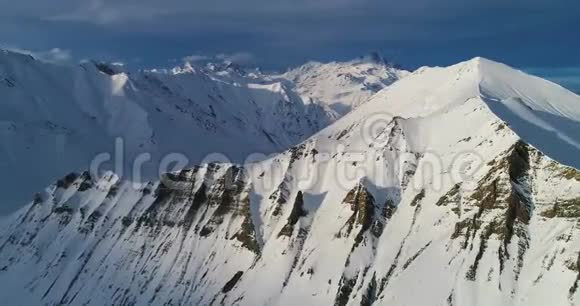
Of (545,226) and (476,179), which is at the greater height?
(476,179)

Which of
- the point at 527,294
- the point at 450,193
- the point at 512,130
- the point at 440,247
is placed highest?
the point at 512,130

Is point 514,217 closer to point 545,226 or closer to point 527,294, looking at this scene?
point 545,226

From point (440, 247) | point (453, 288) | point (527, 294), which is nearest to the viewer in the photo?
point (527, 294)

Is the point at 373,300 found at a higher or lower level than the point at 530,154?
lower

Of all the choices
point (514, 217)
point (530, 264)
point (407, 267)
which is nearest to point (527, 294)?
point (530, 264)

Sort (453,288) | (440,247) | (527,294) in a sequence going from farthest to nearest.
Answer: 1. (440,247)
2. (453,288)
3. (527,294)

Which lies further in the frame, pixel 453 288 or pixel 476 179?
pixel 476 179

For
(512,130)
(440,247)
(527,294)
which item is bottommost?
(527,294)

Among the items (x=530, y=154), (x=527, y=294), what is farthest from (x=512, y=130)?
(x=527, y=294)

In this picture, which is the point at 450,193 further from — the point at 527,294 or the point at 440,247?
the point at 527,294
